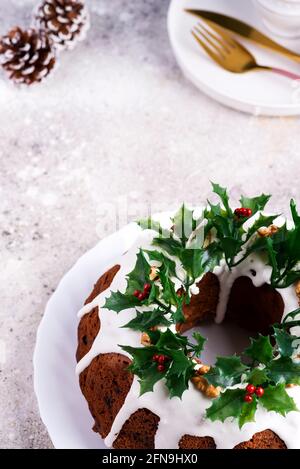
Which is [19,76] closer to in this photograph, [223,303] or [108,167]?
[108,167]

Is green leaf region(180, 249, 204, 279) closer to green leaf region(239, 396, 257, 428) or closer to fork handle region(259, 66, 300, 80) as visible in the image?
green leaf region(239, 396, 257, 428)

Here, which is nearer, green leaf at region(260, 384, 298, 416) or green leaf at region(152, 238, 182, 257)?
green leaf at region(260, 384, 298, 416)

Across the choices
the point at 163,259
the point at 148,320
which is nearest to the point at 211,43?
the point at 163,259

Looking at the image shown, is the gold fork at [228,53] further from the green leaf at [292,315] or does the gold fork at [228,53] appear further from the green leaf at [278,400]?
the green leaf at [278,400]

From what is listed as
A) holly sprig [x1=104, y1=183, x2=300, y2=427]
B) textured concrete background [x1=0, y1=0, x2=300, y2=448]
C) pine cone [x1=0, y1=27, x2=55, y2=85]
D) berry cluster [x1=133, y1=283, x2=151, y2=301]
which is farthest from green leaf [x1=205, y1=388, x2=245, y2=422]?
pine cone [x1=0, y1=27, x2=55, y2=85]

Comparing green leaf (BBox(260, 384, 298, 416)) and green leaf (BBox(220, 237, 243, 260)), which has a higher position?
green leaf (BBox(220, 237, 243, 260))

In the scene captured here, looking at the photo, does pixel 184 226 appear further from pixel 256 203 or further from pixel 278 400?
pixel 278 400

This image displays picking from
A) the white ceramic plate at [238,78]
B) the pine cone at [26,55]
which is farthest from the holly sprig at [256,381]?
the pine cone at [26,55]
